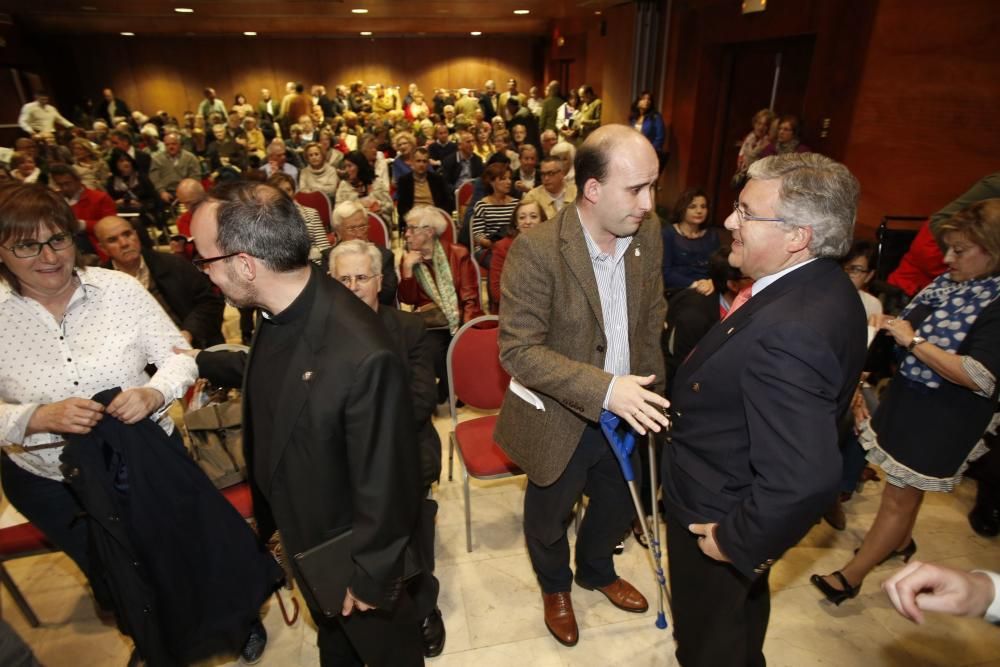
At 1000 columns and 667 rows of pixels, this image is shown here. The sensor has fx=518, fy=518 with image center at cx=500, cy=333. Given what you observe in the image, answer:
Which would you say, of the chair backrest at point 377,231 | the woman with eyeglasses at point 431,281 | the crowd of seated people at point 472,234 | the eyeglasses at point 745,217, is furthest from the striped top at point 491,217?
the eyeglasses at point 745,217

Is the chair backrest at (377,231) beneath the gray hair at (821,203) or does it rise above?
beneath

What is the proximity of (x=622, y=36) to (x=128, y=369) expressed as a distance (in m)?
10.5

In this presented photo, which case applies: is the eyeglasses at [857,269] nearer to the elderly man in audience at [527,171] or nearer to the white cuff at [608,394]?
the white cuff at [608,394]

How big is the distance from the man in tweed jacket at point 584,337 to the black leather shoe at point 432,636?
1.66 ft

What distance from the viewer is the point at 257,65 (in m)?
16.2

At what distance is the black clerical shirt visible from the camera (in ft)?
4.23

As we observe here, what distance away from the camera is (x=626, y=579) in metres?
2.52

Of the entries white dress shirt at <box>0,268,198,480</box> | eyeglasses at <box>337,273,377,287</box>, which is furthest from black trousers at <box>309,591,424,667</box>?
eyeglasses at <box>337,273,377,287</box>

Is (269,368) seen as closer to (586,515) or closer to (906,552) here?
(586,515)

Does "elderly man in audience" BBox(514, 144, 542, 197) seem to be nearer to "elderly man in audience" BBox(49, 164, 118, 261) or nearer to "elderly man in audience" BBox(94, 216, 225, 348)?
"elderly man in audience" BBox(94, 216, 225, 348)

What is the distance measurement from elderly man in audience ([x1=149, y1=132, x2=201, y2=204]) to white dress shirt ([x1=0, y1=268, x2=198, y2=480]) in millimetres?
6743

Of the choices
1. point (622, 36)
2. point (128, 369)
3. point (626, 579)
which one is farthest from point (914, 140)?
point (622, 36)

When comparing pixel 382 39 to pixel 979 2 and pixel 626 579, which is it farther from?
pixel 626 579

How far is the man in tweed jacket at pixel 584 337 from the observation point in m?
1.57
